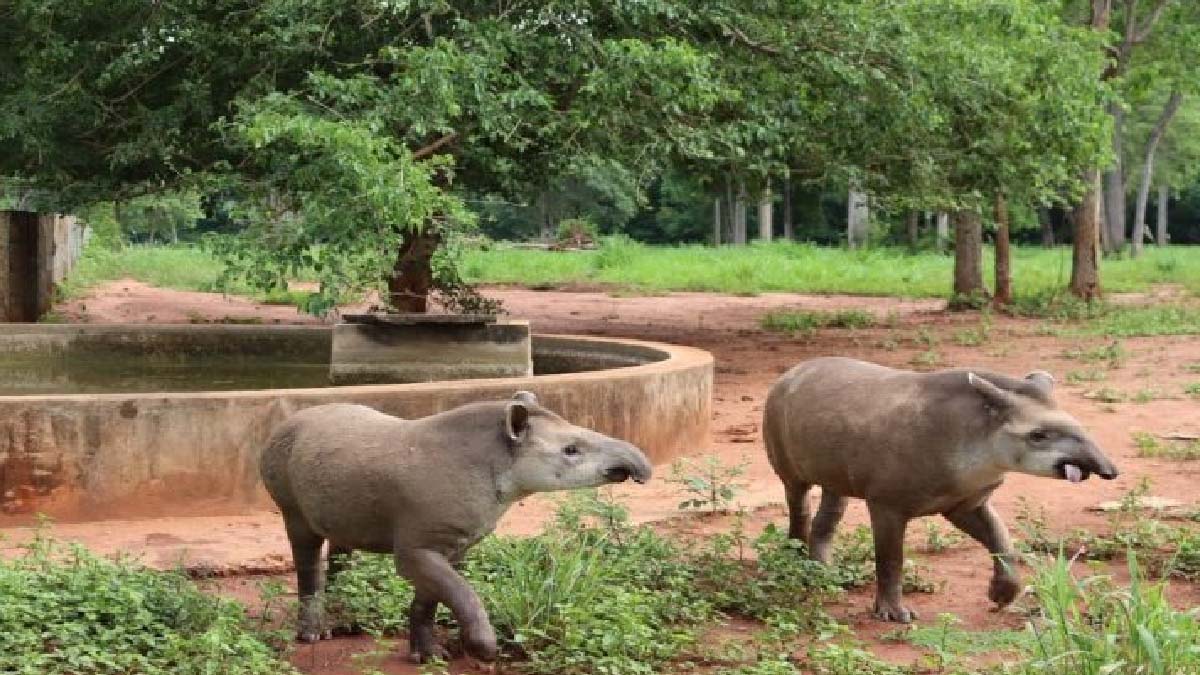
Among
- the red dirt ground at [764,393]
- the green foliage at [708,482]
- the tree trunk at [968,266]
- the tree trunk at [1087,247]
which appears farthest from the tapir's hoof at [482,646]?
the tree trunk at [1087,247]

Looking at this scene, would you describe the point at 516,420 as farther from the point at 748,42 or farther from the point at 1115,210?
the point at 1115,210

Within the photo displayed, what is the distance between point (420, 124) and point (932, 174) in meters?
6.87

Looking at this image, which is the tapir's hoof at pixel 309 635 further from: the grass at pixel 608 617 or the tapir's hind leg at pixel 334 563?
the tapir's hind leg at pixel 334 563

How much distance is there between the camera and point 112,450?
8.24m

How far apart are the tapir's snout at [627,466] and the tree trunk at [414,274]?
829 cm

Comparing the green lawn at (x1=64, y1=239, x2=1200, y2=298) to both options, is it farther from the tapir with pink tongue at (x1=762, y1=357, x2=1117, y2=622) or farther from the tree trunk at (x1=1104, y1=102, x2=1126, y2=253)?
the tapir with pink tongue at (x1=762, y1=357, x2=1117, y2=622)

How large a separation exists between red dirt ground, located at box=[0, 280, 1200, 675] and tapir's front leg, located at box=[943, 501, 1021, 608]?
116 millimetres

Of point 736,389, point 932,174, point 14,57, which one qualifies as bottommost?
point 736,389

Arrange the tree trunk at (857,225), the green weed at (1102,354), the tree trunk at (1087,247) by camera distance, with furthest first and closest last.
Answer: the tree trunk at (857,225), the tree trunk at (1087,247), the green weed at (1102,354)

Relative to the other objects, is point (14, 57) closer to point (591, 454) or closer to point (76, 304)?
point (76, 304)

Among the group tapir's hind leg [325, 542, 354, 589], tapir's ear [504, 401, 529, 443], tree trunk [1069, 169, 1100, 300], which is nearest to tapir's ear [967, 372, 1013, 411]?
tapir's ear [504, 401, 529, 443]

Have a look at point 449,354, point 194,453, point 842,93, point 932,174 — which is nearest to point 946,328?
point 932,174

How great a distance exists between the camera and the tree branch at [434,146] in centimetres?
1234

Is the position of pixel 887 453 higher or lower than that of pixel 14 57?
lower
